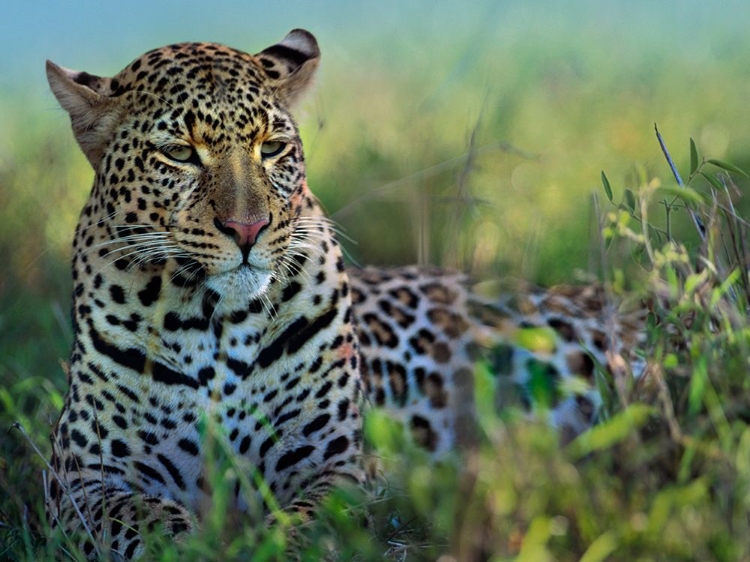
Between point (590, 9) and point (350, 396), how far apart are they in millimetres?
12956

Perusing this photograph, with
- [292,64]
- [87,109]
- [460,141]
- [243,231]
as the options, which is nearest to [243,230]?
[243,231]

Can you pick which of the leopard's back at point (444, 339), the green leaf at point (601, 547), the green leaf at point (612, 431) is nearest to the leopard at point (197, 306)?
the leopard's back at point (444, 339)

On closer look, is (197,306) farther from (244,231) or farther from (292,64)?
(292,64)

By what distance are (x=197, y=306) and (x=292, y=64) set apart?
4.44 ft

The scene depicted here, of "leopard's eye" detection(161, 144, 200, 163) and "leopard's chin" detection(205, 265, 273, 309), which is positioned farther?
"leopard's eye" detection(161, 144, 200, 163)

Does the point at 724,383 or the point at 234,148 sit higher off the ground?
the point at 234,148

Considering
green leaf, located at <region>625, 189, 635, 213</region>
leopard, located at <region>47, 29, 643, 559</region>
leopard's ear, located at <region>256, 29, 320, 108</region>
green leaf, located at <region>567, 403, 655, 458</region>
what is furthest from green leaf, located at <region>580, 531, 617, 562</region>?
leopard's ear, located at <region>256, 29, 320, 108</region>

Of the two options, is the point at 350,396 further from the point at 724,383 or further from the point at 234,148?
the point at 724,383

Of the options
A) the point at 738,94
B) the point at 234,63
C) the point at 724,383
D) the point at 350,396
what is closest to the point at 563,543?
the point at 724,383

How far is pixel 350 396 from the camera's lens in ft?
18.8

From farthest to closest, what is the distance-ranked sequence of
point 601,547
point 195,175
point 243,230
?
point 195,175
point 243,230
point 601,547

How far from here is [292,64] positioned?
6016 mm

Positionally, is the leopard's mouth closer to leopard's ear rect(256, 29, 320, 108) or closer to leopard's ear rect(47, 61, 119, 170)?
leopard's ear rect(47, 61, 119, 170)

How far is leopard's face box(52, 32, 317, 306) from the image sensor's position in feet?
16.7
